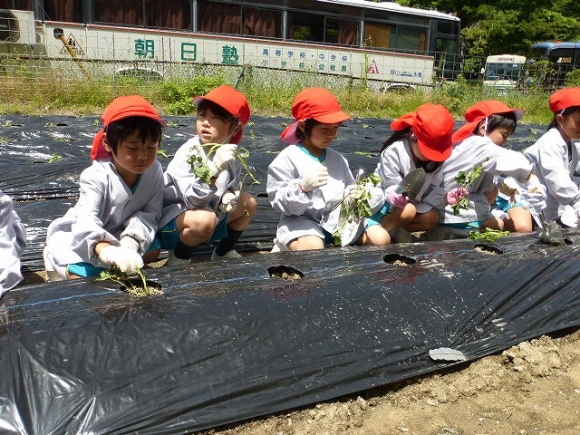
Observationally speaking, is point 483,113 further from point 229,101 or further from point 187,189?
point 187,189

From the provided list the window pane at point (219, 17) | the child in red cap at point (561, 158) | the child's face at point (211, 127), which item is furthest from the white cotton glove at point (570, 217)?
the window pane at point (219, 17)

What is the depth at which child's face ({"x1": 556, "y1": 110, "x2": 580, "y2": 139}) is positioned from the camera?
355 centimetres

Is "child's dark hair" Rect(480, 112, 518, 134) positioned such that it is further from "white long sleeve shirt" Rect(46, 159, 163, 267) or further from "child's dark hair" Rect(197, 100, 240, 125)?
"white long sleeve shirt" Rect(46, 159, 163, 267)

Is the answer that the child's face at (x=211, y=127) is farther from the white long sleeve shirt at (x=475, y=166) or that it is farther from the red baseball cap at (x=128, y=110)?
the white long sleeve shirt at (x=475, y=166)

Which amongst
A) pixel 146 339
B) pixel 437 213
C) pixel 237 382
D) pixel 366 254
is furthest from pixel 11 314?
pixel 437 213

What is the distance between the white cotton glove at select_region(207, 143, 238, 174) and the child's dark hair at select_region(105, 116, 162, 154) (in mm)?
314

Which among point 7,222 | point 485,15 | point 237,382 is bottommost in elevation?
point 237,382

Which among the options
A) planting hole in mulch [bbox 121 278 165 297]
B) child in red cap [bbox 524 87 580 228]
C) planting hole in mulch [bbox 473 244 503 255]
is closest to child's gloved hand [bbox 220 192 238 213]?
planting hole in mulch [bbox 121 278 165 297]

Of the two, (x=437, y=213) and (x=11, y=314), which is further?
(x=437, y=213)

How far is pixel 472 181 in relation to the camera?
333cm

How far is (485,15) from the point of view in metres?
22.4

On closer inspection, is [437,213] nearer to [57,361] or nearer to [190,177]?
[190,177]

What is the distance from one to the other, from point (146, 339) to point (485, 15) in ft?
77.9

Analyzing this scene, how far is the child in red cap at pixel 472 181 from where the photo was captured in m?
3.29
